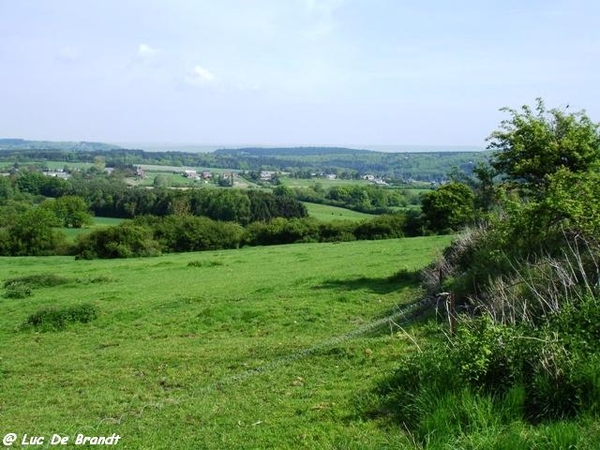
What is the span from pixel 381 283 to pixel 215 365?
40.8 feet

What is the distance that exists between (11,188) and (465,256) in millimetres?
120887

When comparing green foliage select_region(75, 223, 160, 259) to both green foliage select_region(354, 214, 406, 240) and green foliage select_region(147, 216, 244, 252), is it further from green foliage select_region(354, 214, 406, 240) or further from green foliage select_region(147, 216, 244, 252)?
green foliage select_region(354, 214, 406, 240)

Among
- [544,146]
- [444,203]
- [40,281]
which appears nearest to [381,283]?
[544,146]

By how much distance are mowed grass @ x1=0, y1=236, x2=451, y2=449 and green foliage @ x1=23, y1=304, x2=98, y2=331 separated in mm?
363

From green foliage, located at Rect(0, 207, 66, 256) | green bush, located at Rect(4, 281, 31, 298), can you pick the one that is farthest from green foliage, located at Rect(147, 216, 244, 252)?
green bush, located at Rect(4, 281, 31, 298)

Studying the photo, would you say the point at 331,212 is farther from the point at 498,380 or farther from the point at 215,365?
the point at 498,380

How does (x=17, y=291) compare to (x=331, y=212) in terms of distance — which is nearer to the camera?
(x=17, y=291)

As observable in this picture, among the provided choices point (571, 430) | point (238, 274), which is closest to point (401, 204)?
point (238, 274)

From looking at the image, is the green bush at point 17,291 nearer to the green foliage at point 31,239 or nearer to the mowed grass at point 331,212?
the green foliage at point 31,239

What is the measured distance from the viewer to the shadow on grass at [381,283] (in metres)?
22.0

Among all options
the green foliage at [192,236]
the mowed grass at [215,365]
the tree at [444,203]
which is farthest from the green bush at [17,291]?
the tree at [444,203]

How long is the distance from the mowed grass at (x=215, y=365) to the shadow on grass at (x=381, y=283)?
0.30 feet

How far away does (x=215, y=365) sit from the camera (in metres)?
12.3

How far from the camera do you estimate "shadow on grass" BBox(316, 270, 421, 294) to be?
2205 cm
